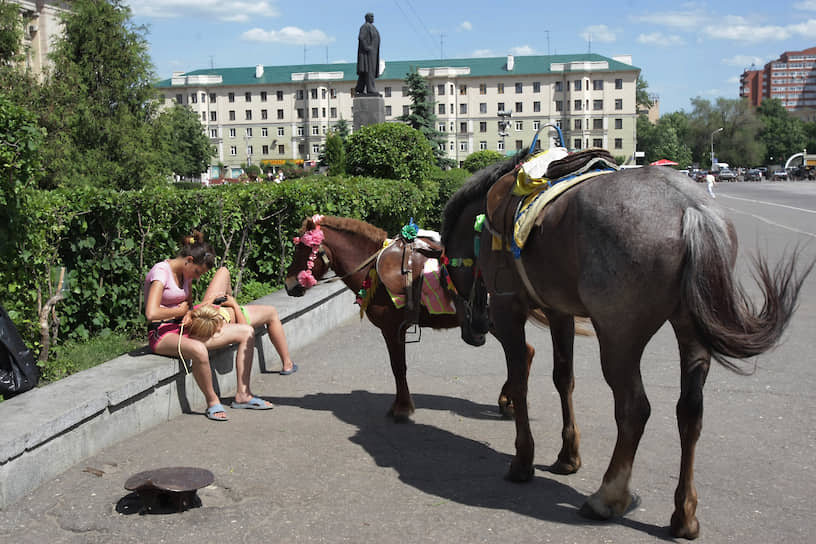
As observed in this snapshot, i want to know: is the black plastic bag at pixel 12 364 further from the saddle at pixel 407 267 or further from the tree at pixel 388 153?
the tree at pixel 388 153

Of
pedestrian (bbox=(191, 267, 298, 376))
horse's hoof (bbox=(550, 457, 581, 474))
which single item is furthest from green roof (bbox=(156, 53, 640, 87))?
horse's hoof (bbox=(550, 457, 581, 474))

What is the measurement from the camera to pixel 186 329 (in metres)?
6.17

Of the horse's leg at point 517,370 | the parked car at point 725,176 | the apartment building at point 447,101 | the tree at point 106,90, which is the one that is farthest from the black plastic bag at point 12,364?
the apartment building at point 447,101

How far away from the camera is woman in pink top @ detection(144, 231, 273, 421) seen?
601 centimetres

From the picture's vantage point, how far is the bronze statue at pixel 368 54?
23812 millimetres

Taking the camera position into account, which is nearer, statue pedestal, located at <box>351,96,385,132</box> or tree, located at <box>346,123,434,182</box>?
tree, located at <box>346,123,434,182</box>

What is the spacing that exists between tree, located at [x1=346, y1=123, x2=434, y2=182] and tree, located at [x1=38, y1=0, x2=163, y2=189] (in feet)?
37.8

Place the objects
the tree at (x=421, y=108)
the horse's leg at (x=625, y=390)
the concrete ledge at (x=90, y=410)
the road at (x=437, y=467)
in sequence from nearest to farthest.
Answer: the horse's leg at (x=625, y=390) → the road at (x=437, y=467) → the concrete ledge at (x=90, y=410) → the tree at (x=421, y=108)

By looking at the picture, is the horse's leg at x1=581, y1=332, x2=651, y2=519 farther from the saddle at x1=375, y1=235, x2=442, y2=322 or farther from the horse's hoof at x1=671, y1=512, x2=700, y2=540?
the saddle at x1=375, y1=235, x2=442, y2=322

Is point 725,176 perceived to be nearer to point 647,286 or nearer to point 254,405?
point 254,405

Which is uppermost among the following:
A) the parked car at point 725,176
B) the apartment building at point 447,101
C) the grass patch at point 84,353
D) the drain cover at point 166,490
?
the apartment building at point 447,101

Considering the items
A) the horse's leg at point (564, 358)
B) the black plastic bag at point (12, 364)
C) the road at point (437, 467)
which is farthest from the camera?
the black plastic bag at point (12, 364)

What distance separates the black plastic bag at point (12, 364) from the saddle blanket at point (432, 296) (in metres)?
2.68

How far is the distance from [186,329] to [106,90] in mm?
24410
